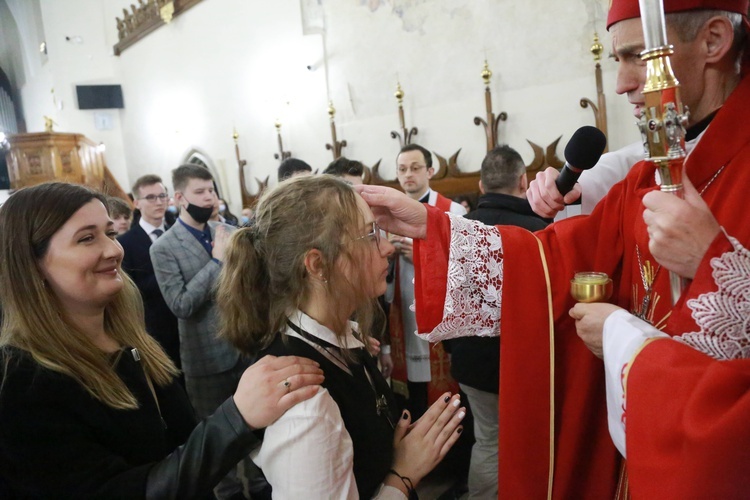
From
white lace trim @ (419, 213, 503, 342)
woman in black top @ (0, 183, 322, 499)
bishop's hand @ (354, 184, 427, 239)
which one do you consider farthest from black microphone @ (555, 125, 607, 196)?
woman in black top @ (0, 183, 322, 499)

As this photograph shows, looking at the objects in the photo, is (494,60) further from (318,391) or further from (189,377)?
(318,391)

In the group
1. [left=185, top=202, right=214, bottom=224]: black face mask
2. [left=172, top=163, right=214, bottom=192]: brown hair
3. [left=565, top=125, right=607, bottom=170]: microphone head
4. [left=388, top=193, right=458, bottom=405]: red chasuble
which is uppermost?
[left=172, top=163, right=214, bottom=192]: brown hair

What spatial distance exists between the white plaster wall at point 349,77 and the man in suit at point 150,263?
3660mm

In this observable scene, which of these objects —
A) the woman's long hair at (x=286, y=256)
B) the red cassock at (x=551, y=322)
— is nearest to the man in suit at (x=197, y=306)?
the woman's long hair at (x=286, y=256)

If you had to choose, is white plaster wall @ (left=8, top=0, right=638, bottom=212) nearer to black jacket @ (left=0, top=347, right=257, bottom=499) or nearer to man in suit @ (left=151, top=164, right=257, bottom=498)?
man in suit @ (left=151, top=164, right=257, bottom=498)

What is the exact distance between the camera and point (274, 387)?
1251 mm

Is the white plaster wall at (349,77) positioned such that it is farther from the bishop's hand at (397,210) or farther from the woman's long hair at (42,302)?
the woman's long hair at (42,302)

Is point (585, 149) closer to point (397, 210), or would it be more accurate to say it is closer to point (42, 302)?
point (397, 210)

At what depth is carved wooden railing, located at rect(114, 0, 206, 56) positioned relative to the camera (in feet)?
35.2

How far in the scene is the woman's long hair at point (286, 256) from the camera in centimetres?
145

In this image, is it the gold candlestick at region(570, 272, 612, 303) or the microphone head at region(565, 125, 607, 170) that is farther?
the microphone head at region(565, 125, 607, 170)

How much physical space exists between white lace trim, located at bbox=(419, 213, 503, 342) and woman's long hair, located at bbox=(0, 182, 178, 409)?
92cm

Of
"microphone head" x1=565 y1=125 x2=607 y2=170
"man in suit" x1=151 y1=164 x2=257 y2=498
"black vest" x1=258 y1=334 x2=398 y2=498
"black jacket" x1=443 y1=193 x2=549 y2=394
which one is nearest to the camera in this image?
"black vest" x1=258 y1=334 x2=398 y2=498

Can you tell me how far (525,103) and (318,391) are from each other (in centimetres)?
519
